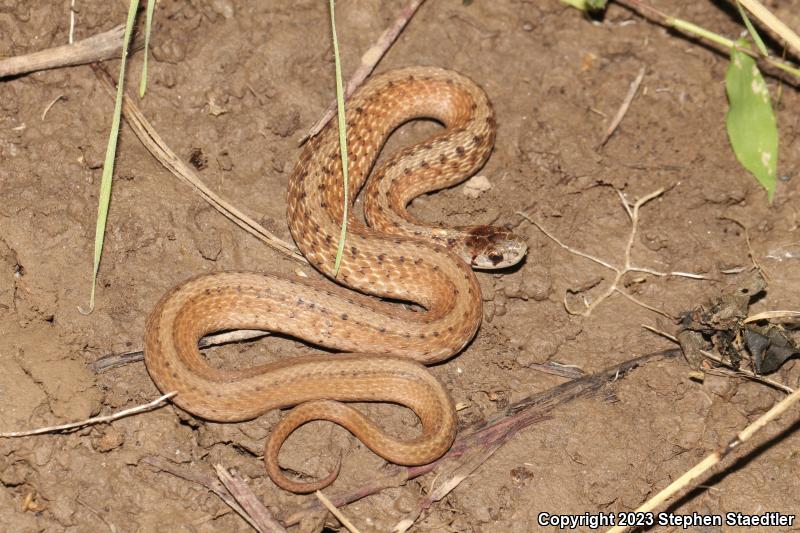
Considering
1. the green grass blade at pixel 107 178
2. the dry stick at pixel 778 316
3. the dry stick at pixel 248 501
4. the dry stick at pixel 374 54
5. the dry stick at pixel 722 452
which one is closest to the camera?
the dry stick at pixel 722 452

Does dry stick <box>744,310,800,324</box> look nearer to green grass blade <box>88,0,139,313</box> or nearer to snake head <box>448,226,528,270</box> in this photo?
snake head <box>448,226,528,270</box>

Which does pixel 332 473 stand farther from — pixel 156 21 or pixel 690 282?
pixel 156 21

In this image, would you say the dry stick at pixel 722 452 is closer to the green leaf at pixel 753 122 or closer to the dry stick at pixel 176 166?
the green leaf at pixel 753 122

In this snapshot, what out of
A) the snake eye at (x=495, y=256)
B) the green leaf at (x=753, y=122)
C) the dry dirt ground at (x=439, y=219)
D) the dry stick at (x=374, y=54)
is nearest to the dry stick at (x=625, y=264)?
the dry dirt ground at (x=439, y=219)

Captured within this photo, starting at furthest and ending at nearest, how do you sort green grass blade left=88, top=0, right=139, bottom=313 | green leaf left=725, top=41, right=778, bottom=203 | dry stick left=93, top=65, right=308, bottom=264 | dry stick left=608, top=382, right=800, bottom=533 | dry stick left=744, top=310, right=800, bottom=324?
dry stick left=93, top=65, right=308, bottom=264
dry stick left=744, top=310, right=800, bottom=324
green leaf left=725, top=41, right=778, bottom=203
green grass blade left=88, top=0, right=139, bottom=313
dry stick left=608, top=382, right=800, bottom=533

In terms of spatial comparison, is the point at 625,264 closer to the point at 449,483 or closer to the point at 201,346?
the point at 449,483

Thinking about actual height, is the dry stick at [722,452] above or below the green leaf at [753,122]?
below

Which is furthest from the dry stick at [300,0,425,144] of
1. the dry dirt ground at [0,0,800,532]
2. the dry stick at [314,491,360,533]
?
the dry stick at [314,491,360,533]

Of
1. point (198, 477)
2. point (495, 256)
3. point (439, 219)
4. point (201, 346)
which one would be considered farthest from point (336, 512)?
point (439, 219)
